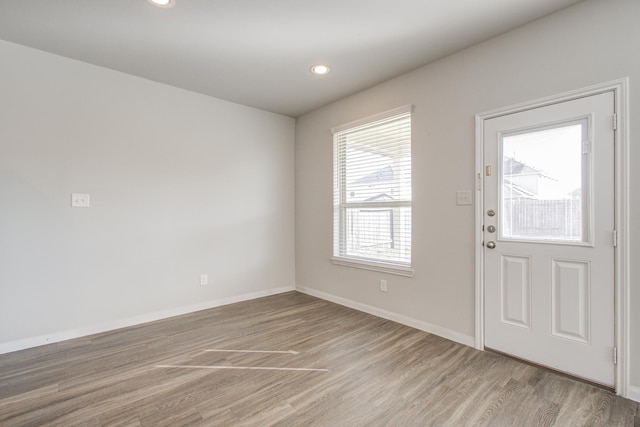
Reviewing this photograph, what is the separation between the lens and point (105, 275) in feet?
9.80

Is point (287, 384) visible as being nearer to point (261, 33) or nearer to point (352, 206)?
point (352, 206)

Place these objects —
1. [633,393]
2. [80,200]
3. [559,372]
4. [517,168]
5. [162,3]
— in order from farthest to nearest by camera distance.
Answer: [80,200]
[517,168]
[559,372]
[162,3]
[633,393]

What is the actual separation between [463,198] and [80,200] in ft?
11.8

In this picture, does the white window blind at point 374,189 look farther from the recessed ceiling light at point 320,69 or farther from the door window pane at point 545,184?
the door window pane at point 545,184

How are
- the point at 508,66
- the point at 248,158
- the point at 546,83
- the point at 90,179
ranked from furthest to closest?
1. the point at 248,158
2. the point at 90,179
3. the point at 508,66
4. the point at 546,83

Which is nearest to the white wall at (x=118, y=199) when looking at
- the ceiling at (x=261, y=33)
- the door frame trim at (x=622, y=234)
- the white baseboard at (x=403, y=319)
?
the ceiling at (x=261, y=33)

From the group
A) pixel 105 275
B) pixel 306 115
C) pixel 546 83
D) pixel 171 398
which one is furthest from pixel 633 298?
pixel 105 275

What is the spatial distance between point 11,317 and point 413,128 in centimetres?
404

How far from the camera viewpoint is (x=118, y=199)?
3.06 meters

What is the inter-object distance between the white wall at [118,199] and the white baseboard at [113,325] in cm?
1

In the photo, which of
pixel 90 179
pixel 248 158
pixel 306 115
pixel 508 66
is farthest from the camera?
pixel 306 115

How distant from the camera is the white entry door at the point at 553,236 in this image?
197 cm

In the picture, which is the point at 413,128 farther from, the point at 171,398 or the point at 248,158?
the point at 171,398

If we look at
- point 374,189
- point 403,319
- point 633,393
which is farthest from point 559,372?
point 374,189
